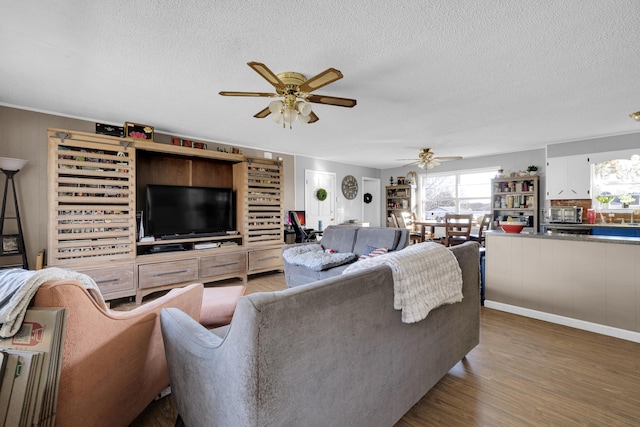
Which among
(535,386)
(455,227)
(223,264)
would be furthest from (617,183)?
(223,264)

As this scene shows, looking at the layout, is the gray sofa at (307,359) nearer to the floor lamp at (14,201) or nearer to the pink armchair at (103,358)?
the pink armchair at (103,358)

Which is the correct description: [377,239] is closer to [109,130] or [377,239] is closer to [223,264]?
[223,264]

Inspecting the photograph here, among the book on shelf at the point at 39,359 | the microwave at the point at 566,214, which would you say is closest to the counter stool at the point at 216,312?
the book on shelf at the point at 39,359

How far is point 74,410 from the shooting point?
1.16 m

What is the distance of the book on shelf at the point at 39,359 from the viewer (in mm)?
1056

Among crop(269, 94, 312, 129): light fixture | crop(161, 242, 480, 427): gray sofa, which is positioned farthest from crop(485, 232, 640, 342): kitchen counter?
crop(269, 94, 312, 129): light fixture

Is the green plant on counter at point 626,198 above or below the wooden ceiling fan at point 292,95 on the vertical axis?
below

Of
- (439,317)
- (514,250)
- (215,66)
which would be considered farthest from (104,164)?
(514,250)

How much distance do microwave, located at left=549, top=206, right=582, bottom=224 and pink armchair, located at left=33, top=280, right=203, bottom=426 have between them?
20.4 feet

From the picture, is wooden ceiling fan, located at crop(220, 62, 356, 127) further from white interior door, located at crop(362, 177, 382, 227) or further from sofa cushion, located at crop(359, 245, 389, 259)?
white interior door, located at crop(362, 177, 382, 227)

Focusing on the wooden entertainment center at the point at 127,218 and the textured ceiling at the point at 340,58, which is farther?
the wooden entertainment center at the point at 127,218

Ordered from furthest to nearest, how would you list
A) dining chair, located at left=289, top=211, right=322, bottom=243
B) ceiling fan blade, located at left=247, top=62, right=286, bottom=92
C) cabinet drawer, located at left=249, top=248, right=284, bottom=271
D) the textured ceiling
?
dining chair, located at left=289, top=211, right=322, bottom=243 → cabinet drawer, located at left=249, top=248, right=284, bottom=271 → ceiling fan blade, located at left=247, top=62, right=286, bottom=92 → the textured ceiling

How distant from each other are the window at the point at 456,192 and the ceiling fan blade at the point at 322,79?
508cm

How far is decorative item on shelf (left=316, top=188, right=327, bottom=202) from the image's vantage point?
6.71 meters
